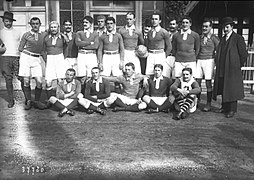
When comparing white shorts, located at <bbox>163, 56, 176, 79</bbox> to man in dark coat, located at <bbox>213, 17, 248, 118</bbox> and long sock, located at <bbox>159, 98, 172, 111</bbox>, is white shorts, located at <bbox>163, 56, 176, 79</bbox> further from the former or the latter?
man in dark coat, located at <bbox>213, 17, 248, 118</bbox>

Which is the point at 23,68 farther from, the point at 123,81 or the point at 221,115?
the point at 221,115

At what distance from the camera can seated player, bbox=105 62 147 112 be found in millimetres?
4984

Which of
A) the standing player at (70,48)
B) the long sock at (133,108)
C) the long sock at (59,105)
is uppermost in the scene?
the standing player at (70,48)

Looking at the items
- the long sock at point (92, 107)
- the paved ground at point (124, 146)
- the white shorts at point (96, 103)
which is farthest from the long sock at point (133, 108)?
the long sock at point (92, 107)

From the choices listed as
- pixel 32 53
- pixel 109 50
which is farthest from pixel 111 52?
pixel 32 53

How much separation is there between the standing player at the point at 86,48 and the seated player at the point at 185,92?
1532 mm

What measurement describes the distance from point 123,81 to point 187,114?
4.10ft

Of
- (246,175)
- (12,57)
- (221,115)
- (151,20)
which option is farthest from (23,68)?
(246,175)

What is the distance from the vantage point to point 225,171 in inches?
112

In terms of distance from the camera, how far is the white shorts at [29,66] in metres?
4.97

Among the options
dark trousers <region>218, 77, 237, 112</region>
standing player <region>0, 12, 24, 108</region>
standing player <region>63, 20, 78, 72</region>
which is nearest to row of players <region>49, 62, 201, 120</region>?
dark trousers <region>218, 77, 237, 112</region>

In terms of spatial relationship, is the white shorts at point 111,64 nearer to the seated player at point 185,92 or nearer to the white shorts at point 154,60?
the white shorts at point 154,60

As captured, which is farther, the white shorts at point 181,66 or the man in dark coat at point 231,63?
the white shorts at point 181,66

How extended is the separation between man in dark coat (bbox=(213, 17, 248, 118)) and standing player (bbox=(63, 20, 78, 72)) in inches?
100
